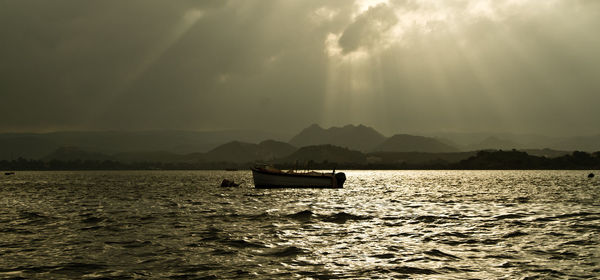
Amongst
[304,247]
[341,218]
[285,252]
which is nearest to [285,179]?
[341,218]

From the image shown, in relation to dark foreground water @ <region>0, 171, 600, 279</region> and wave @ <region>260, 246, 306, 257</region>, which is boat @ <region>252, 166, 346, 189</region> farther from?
wave @ <region>260, 246, 306, 257</region>

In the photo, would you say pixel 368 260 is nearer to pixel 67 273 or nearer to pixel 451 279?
pixel 451 279

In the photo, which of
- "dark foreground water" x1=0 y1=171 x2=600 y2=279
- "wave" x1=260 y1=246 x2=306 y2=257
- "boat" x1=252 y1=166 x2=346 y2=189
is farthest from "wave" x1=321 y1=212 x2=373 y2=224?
"boat" x1=252 y1=166 x2=346 y2=189

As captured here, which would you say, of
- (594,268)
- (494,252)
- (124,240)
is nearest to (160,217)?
(124,240)

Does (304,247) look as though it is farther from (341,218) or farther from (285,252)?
(341,218)

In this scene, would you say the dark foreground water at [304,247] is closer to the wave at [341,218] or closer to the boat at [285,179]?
the wave at [341,218]

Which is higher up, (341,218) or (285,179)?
(285,179)

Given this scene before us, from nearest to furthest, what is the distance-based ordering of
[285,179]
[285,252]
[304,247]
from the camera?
1. [285,252]
2. [304,247]
3. [285,179]

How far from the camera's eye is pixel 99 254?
1859cm

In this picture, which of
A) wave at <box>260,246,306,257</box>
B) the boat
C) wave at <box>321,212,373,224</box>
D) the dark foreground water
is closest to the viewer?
the dark foreground water

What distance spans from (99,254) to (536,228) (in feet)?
77.7

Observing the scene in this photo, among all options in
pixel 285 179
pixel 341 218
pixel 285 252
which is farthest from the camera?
pixel 285 179

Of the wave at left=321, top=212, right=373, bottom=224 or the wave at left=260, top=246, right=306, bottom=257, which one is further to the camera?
the wave at left=321, top=212, right=373, bottom=224

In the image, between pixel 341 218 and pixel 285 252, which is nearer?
pixel 285 252
